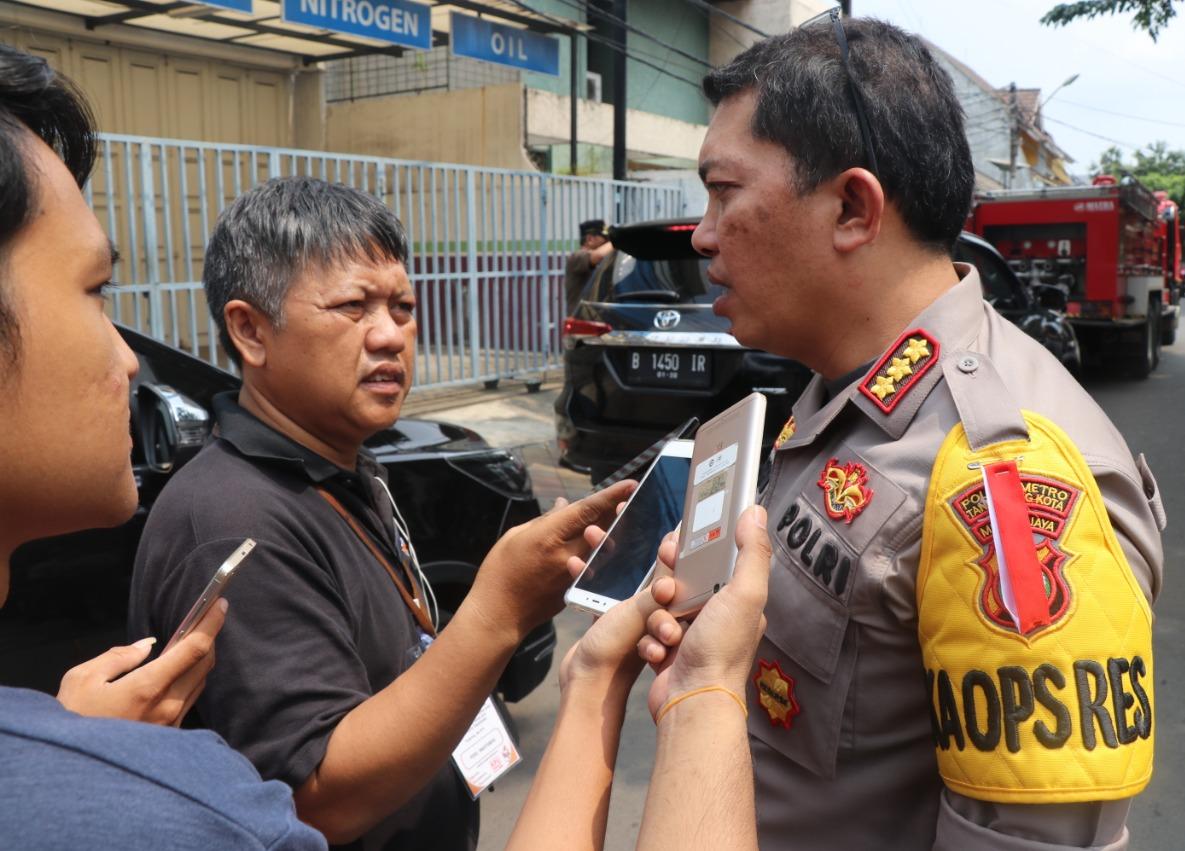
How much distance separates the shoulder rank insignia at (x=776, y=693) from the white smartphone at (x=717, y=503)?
0.22 metres

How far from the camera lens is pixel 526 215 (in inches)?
401

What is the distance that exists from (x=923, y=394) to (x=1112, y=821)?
1.61 ft

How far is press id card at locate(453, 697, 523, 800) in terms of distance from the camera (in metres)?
1.84

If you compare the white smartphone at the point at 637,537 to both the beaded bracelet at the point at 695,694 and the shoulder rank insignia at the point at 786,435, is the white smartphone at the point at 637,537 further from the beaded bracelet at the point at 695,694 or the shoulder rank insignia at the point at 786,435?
the beaded bracelet at the point at 695,694

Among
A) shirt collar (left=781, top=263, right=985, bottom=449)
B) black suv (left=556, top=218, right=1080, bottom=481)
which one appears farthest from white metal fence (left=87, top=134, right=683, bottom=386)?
shirt collar (left=781, top=263, right=985, bottom=449)

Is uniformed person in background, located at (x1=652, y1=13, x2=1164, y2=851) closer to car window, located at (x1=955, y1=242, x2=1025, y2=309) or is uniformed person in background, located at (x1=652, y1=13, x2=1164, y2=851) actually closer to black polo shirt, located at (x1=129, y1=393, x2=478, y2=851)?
black polo shirt, located at (x1=129, y1=393, x2=478, y2=851)

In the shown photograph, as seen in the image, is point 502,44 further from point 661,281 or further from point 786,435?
point 786,435

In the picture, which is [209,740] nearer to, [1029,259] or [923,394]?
[923,394]

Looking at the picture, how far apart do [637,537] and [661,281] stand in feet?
13.0

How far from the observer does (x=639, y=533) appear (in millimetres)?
1388

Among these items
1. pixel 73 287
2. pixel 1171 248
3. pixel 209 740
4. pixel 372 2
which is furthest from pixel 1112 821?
pixel 1171 248

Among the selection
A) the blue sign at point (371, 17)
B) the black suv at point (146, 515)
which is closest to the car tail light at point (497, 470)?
the black suv at point (146, 515)

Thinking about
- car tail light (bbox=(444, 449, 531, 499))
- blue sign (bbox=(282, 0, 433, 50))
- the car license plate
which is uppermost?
blue sign (bbox=(282, 0, 433, 50))

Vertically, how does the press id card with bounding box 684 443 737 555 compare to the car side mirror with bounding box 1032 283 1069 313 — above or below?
below
